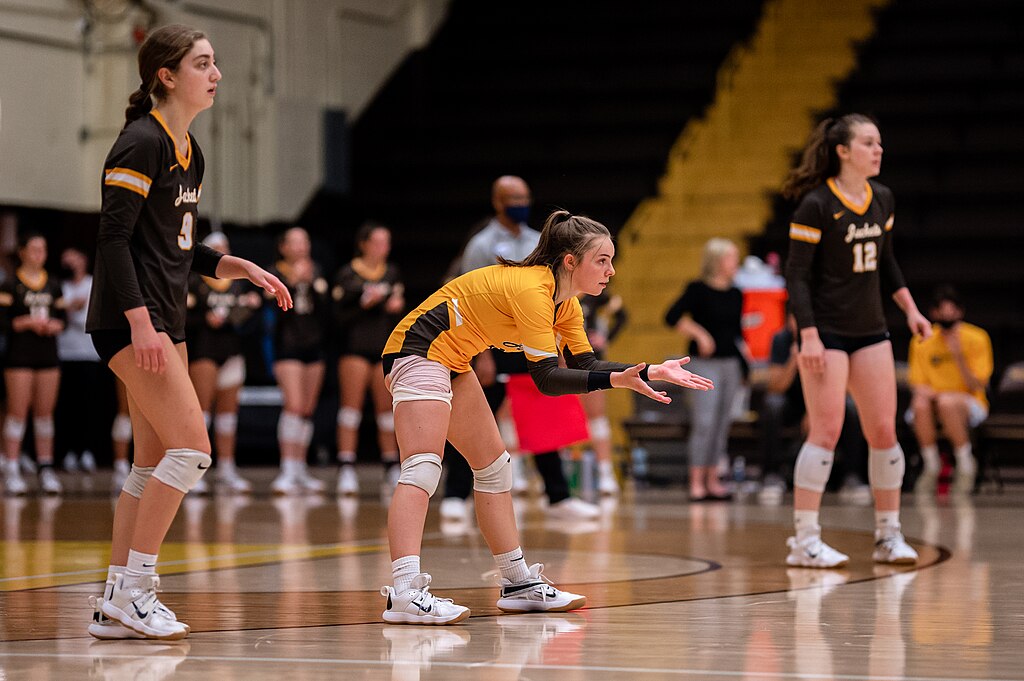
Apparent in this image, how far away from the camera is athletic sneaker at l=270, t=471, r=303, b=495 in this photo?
10.9 m

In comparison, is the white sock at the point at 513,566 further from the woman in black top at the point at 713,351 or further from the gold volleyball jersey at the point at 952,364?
the gold volleyball jersey at the point at 952,364

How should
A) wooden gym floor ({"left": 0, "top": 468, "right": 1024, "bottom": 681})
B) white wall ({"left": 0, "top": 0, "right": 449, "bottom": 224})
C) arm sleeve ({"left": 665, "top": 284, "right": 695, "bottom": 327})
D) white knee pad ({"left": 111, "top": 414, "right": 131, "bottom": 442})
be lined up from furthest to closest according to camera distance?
white wall ({"left": 0, "top": 0, "right": 449, "bottom": 224}), white knee pad ({"left": 111, "top": 414, "right": 131, "bottom": 442}), arm sleeve ({"left": 665, "top": 284, "right": 695, "bottom": 327}), wooden gym floor ({"left": 0, "top": 468, "right": 1024, "bottom": 681})

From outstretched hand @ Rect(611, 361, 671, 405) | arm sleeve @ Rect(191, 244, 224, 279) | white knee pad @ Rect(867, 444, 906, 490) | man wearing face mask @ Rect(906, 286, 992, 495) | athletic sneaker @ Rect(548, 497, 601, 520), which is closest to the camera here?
outstretched hand @ Rect(611, 361, 671, 405)

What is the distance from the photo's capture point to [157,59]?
171 inches

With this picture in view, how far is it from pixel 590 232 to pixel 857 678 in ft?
5.38

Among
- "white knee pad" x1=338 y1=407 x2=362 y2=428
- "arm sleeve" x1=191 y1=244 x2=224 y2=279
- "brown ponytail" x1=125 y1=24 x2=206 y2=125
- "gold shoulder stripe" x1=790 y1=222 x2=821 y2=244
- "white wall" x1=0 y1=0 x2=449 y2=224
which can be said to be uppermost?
"white wall" x1=0 y1=0 x2=449 y2=224

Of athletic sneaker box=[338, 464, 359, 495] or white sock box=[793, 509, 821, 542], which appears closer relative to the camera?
white sock box=[793, 509, 821, 542]

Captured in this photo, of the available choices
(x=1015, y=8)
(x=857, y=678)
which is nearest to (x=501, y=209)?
(x=857, y=678)

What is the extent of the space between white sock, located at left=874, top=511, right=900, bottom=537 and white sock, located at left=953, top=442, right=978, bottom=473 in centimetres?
477

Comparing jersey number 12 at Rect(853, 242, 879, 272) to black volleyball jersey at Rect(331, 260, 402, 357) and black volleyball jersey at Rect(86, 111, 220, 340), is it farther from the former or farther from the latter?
black volleyball jersey at Rect(331, 260, 402, 357)

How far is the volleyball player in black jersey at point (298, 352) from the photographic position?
11109 millimetres

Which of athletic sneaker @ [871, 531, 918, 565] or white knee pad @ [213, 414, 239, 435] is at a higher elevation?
white knee pad @ [213, 414, 239, 435]

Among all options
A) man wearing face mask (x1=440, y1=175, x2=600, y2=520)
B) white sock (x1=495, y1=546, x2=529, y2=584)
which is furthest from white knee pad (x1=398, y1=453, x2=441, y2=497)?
man wearing face mask (x1=440, y1=175, x2=600, y2=520)

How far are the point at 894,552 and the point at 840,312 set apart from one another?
0.98 m
